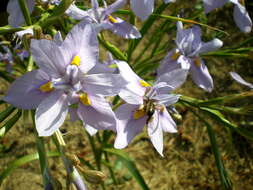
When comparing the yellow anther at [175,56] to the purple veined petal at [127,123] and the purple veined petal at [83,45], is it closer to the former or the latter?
the purple veined petal at [127,123]

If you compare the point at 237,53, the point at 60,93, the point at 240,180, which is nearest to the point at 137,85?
the point at 60,93

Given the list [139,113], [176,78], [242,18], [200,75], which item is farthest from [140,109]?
[242,18]

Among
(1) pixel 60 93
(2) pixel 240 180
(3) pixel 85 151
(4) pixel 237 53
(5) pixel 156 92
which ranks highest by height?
(1) pixel 60 93

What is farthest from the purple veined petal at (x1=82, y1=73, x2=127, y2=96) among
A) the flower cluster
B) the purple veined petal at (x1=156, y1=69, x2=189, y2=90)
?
the purple veined petal at (x1=156, y1=69, x2=189, y2=90)

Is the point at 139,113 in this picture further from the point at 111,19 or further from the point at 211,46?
the point at 211,46

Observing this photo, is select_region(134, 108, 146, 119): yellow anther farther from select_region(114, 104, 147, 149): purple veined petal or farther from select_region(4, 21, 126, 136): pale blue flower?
select_region(4, 21, 126, 136): pale blue flower

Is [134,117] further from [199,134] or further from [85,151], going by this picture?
[199,134]

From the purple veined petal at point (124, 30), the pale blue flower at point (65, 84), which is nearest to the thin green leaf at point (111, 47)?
the purple veined petal at point (124, 30)
